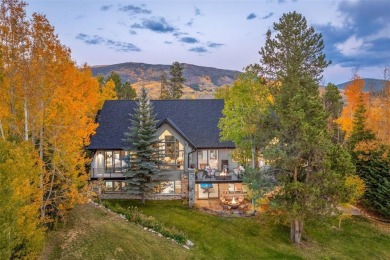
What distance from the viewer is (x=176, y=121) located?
1331 inches

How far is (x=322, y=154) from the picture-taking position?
19.4m

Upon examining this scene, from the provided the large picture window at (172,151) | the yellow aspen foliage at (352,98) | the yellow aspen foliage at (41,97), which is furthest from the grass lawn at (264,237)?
the yellow aspen foliage at (352,98)

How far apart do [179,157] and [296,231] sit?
1241 cm

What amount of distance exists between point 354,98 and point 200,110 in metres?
22.1

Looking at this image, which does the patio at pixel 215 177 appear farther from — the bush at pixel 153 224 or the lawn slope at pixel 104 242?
the lawn slope at pixel 104 242

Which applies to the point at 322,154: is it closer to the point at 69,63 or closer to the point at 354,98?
the point at 69,63

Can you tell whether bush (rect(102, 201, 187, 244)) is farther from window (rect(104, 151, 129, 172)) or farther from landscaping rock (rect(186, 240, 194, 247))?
window (rect(104, 151, 129, 172))

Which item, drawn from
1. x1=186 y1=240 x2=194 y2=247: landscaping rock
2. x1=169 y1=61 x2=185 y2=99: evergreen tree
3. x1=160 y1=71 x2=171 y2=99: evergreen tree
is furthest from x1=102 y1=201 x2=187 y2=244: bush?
x1=160 y1=71 x2=171 y2=99: evergreen tree

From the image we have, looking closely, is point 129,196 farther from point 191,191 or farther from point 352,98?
point 352,98

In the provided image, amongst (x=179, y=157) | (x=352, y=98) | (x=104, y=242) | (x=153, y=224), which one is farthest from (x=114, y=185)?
(x=352, y=98)

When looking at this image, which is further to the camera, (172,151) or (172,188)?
(172,151)

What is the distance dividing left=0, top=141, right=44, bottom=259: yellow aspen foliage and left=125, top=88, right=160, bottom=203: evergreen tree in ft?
40.3

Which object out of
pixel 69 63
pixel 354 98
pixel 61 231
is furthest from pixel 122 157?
pixel 354 98

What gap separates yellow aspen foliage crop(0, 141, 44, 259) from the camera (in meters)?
10.6
